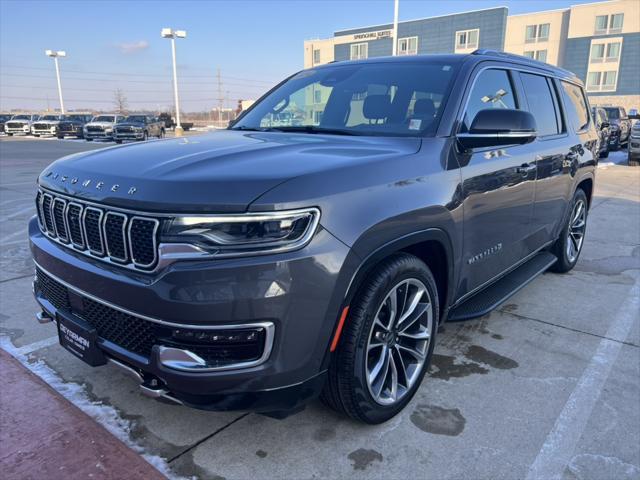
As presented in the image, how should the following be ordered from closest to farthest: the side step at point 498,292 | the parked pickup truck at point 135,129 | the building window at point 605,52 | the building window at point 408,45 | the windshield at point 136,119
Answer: the side step at point 498,292, the parked pickup truck at point 135,129, the windshield at point 136,119, the building window at point 605,52, the building window at point 408,45

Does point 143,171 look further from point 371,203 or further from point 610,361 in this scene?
point 610,361

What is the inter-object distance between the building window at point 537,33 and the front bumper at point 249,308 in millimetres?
61995

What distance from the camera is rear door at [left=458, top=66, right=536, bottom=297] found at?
3.08 m

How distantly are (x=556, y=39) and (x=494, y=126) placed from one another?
60646 mm

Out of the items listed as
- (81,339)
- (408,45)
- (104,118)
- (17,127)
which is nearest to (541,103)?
(81,339)

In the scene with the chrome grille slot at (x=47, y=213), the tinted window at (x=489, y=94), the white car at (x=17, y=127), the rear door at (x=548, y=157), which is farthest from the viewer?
the white car at (x=17, y=127)

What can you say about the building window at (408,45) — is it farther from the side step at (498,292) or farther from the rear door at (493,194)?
the rear door at (493,194)

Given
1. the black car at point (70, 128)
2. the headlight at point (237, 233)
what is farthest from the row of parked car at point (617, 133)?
the black car at point (70, 128)

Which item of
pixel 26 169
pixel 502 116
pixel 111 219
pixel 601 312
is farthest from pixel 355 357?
pixel 26 169

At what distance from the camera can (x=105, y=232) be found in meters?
2.24

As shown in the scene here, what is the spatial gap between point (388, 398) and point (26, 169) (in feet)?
50.0

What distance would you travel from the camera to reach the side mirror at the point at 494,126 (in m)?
2.92

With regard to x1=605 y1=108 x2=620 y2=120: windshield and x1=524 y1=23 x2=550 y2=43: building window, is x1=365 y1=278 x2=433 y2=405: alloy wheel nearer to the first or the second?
x1=605 y1=108 x2=620 y2=120: windshield

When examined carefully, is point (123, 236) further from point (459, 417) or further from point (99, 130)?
point (99, 130)
